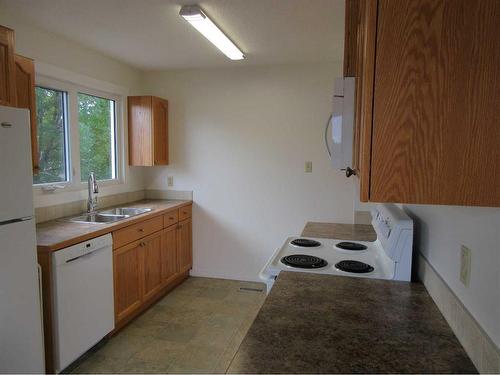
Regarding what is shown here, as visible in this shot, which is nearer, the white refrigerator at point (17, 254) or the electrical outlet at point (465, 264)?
the electrical outlet at point (465, 264)

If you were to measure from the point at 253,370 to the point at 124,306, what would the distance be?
88.0 inches

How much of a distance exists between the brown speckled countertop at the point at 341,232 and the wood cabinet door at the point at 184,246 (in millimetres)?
1561

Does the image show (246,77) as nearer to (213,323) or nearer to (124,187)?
(124,187)

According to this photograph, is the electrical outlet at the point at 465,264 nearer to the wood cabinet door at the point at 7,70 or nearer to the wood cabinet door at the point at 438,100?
the wood cabinet door at the point at 438,100

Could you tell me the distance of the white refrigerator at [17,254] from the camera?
1678 mm

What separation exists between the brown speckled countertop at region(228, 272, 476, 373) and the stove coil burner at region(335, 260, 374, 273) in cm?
15

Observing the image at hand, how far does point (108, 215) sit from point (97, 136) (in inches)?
33.0

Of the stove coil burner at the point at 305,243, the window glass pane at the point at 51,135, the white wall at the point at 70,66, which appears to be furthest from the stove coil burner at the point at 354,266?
the window glass pane at the point at 51,135

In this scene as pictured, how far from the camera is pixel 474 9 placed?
0.74m

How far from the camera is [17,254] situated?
175 centimetres

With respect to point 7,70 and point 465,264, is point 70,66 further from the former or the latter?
point 465,264

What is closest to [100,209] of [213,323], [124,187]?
[124,187]

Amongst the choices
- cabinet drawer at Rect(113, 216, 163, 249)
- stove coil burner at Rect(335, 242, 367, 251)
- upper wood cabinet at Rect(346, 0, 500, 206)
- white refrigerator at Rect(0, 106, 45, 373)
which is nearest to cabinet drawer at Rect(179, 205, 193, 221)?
cabinet drawer at Rect(113, 216, 163, 249)

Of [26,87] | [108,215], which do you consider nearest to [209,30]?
[26,87]
